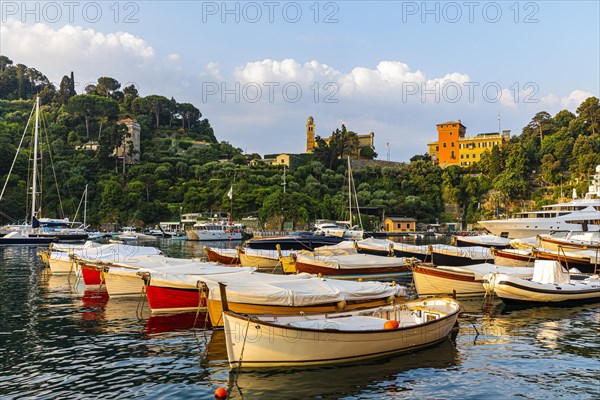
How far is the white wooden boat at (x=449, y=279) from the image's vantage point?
25.5m

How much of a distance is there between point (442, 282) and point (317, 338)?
46.4ft

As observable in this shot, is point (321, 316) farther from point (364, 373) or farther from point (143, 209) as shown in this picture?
point (143, 209)

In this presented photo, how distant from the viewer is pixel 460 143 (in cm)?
15162

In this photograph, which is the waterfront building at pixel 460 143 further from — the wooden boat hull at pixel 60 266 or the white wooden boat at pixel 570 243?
the wooden boat hull at pixel 60 266

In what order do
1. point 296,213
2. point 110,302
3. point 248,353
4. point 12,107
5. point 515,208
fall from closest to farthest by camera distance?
1. point 248,353
2. point 110,302
3. point 296,213
4. point 515,208
5. point 12,107

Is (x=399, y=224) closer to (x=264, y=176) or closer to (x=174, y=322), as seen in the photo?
(x=264, y=176)

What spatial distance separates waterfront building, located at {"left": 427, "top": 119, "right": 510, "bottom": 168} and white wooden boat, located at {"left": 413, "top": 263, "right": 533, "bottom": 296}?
419 feet

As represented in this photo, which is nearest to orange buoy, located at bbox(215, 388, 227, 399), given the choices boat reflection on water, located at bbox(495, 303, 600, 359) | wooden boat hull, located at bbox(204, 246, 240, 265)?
boat reflection on water, located at bbox(495, 303, 600, 359)

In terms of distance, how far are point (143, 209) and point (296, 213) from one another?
3514 cm

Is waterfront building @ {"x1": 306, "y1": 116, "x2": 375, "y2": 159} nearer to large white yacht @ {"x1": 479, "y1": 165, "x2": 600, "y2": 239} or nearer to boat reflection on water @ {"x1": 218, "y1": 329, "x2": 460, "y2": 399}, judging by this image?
large white yacht @ {"x1": 479, "y1": 165, "x2": 600, "y2": 239}

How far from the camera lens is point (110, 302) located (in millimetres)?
24984

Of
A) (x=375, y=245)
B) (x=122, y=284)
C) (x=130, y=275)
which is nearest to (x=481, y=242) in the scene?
(x=375, y=245)

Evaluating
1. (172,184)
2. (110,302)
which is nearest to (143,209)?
(172,184)

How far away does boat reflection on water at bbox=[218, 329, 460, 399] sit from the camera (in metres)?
12.2
